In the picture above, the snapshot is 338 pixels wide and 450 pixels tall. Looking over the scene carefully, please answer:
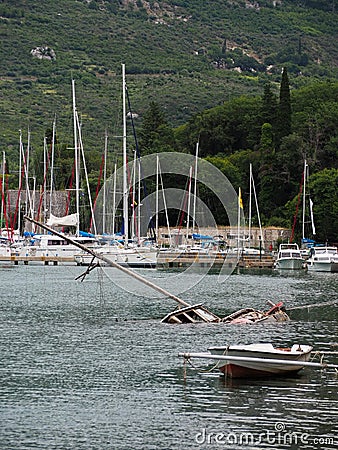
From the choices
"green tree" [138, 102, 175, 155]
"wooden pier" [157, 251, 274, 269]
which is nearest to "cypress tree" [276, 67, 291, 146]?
"green tree" [138, 102, 175, 155]

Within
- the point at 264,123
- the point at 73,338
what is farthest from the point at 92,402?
the point at 264,123

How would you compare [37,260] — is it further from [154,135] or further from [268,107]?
[154,135]

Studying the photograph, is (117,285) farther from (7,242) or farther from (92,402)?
(92,402)

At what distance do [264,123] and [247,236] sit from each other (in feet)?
116

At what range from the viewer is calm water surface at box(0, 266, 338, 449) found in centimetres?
2491

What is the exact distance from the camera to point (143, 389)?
30.2 m

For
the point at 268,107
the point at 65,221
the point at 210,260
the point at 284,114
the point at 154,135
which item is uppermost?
the point at 268,107

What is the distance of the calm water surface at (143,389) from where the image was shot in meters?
24.9

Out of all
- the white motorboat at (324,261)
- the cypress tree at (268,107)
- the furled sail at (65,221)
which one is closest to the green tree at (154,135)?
the cypress tree at (268,107)

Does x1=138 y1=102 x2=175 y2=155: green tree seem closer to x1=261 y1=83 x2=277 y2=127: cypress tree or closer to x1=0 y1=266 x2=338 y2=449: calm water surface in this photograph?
x1=261 y1=83 x2=277 y2=127: cypress tree

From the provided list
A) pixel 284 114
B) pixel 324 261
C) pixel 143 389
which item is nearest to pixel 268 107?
pixel 284 114

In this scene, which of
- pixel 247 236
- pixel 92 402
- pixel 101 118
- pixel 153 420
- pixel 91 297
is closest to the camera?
pixel 153 420

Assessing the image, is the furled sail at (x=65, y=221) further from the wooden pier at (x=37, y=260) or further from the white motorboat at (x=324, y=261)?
the white motorboat at (x=324, y=261)

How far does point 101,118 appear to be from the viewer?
654ft
